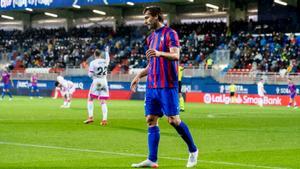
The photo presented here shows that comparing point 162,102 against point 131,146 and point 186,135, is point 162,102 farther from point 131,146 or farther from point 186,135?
point 131,146

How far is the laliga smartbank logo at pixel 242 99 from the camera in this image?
46.8 metres

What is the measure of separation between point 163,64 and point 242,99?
37.6m

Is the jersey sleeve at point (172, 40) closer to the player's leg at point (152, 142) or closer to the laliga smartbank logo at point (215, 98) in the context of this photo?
the player's leg at point (152, 142)

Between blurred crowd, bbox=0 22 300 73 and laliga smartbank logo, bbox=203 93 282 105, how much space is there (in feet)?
7.60

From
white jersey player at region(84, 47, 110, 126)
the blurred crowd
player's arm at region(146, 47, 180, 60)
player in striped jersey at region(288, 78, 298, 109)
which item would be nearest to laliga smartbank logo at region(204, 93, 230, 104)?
the blurred crowd

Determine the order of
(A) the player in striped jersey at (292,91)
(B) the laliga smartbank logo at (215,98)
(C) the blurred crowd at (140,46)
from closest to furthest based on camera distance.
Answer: (A) the player in striped jersey at (292,91) < (B) the laliga smartbank logo at (215,98) < (C) the blurred crowd at (140,46)

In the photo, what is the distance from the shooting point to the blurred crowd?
169ft

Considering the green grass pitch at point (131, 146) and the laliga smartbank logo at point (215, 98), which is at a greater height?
the green grass pitch at point (131, 146)

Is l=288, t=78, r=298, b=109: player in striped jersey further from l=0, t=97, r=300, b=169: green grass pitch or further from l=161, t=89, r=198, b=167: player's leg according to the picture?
l=161, t=89, r=198, b=167: player's leg

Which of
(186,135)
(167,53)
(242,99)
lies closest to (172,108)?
(186,135)

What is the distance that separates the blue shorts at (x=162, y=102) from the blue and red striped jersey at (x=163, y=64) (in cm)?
10

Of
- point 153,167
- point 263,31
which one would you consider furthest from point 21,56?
point 153,167

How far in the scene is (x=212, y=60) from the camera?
5369cm

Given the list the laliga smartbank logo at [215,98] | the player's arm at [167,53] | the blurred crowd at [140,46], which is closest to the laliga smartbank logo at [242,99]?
the laliga smartbank logo at [215,98]
